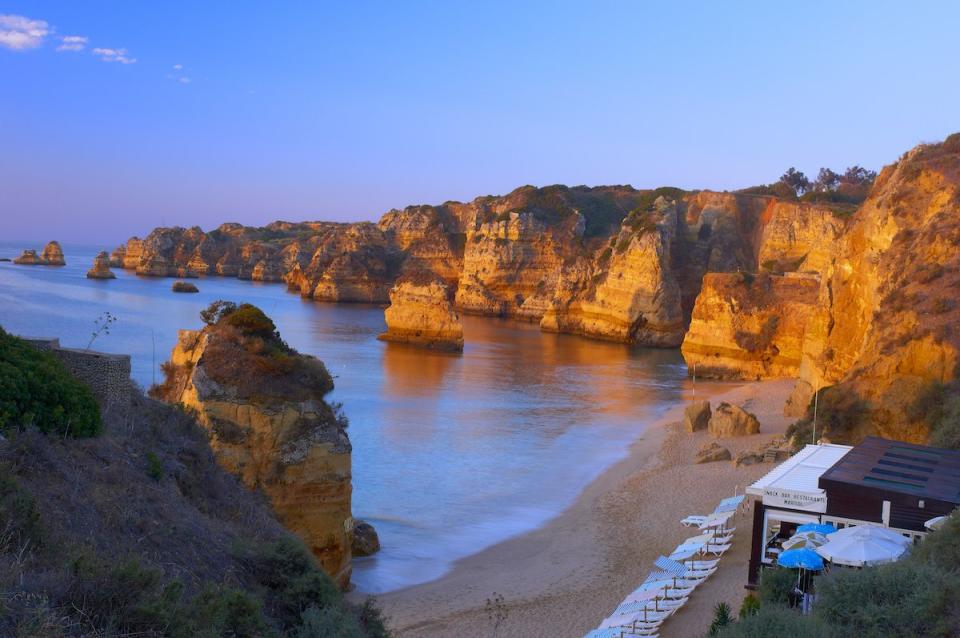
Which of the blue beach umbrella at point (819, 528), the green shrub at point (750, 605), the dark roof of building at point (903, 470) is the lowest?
the green shrub at point (750, 605)

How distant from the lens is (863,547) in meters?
11.4

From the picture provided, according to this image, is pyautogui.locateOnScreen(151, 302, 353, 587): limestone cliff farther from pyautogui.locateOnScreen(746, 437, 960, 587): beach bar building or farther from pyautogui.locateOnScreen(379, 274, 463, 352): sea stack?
pyautogui.locateOnScreen(379, 274, 463, 352): sea stack

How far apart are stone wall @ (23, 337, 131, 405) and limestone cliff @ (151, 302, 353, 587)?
3.51m

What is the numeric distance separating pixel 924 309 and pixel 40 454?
21031mm

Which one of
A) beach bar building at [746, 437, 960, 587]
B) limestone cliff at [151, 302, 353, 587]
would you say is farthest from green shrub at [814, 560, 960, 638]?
limestone cliff at [151, 302, 353, 587]

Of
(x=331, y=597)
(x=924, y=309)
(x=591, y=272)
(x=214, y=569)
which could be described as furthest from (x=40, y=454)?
(x=591, y=272)

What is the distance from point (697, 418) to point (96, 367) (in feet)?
79.1

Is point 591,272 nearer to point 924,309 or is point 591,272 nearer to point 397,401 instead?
point 397,401

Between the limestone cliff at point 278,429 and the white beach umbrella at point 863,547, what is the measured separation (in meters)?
8.25

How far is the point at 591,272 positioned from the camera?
3036 inches

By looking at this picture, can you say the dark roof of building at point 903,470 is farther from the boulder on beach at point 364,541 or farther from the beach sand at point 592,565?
the boulder on beach at point 364,541

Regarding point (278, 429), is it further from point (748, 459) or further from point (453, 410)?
point (453, 410)

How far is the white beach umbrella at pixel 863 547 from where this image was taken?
11.3 m

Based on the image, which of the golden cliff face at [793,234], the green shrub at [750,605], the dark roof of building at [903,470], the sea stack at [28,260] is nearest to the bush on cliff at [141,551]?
the green shrub at [750,605]
